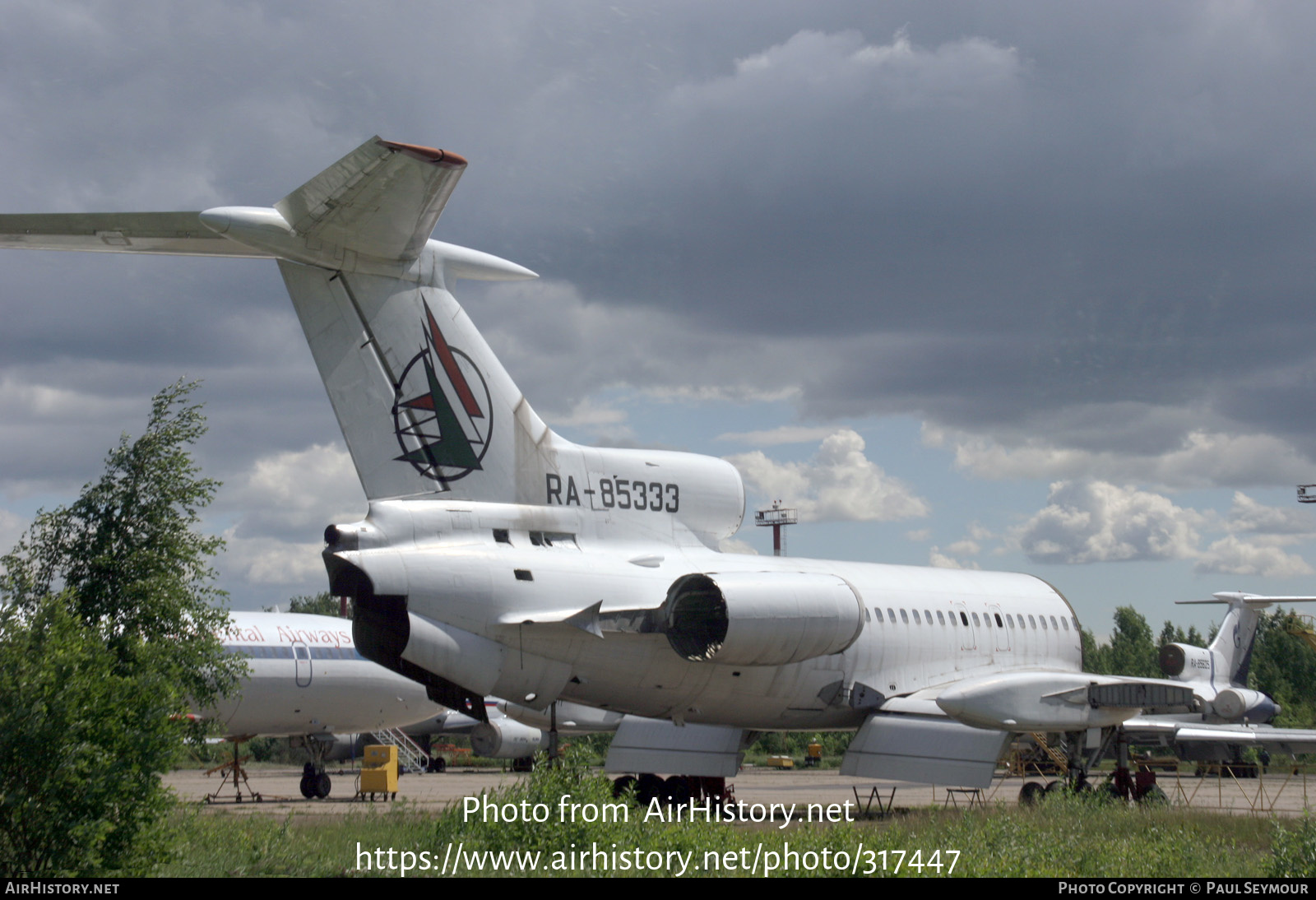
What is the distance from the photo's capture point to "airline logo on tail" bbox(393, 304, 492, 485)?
1402 cm

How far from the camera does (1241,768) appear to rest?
37031mm

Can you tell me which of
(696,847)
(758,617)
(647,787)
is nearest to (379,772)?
(647,787)

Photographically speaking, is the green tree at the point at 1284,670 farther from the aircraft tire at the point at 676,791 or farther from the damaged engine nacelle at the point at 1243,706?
the aircraft tire at the point at 676,791

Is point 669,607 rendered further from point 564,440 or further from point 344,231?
point 344,231

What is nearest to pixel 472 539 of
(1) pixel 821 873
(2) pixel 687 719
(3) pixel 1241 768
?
(2) pixel 687 719

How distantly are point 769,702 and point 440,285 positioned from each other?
7255mm

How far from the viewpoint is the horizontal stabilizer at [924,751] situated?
16.6 m

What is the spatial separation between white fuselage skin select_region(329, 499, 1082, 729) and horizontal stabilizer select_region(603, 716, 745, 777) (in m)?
1.17

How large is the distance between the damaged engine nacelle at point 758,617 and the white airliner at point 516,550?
0.03 meters

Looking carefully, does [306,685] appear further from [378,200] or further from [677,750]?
[378,200]

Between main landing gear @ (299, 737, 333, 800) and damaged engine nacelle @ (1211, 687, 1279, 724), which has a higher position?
damaged engine nacelle @ (1211, 687, 1279, 724)

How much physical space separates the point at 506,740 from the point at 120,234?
85.1 feet

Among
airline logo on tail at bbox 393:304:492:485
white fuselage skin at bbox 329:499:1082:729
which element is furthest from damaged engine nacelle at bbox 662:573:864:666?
airline logo on tail at bbox 393:304:492:485

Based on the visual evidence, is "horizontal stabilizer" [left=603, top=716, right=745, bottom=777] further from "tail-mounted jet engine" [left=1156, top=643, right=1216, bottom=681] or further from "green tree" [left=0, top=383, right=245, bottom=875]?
"tail-mounted jet engine" [left=1156, top=643, right=1216, bottom=681]
